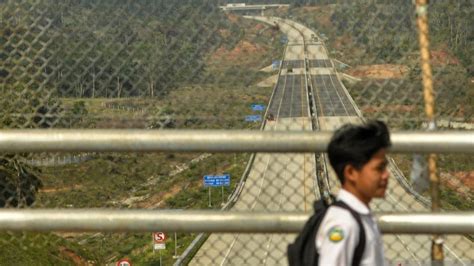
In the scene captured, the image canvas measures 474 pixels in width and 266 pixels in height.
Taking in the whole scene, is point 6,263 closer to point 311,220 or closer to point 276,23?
point 276,23

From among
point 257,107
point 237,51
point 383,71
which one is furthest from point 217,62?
point 383,71

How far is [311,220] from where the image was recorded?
8.42 feet

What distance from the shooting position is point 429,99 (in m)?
3.59

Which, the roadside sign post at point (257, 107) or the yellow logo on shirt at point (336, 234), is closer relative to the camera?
the yellow logo on shirt at point (336, 234)

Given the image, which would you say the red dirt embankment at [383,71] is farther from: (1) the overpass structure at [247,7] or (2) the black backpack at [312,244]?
(2) the black backpack at [312,244]

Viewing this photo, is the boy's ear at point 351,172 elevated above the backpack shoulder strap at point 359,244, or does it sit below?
above

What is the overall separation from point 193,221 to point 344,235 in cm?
120

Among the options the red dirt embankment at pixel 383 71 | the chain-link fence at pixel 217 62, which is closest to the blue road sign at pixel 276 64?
the chain-link fence at pixel 217 62

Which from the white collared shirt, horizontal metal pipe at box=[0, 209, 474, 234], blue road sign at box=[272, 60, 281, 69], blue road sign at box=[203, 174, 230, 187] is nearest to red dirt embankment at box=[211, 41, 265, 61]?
blue road sign at box=[272, 60, 281, 69]

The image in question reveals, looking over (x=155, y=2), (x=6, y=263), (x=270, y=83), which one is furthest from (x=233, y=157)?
(x=6, y=263)

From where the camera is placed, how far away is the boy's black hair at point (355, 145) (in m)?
2.55

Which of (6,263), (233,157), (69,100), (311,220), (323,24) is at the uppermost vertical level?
(323,24)

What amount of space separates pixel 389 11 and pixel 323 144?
0.93m

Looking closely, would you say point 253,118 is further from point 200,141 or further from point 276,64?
point 200,141
